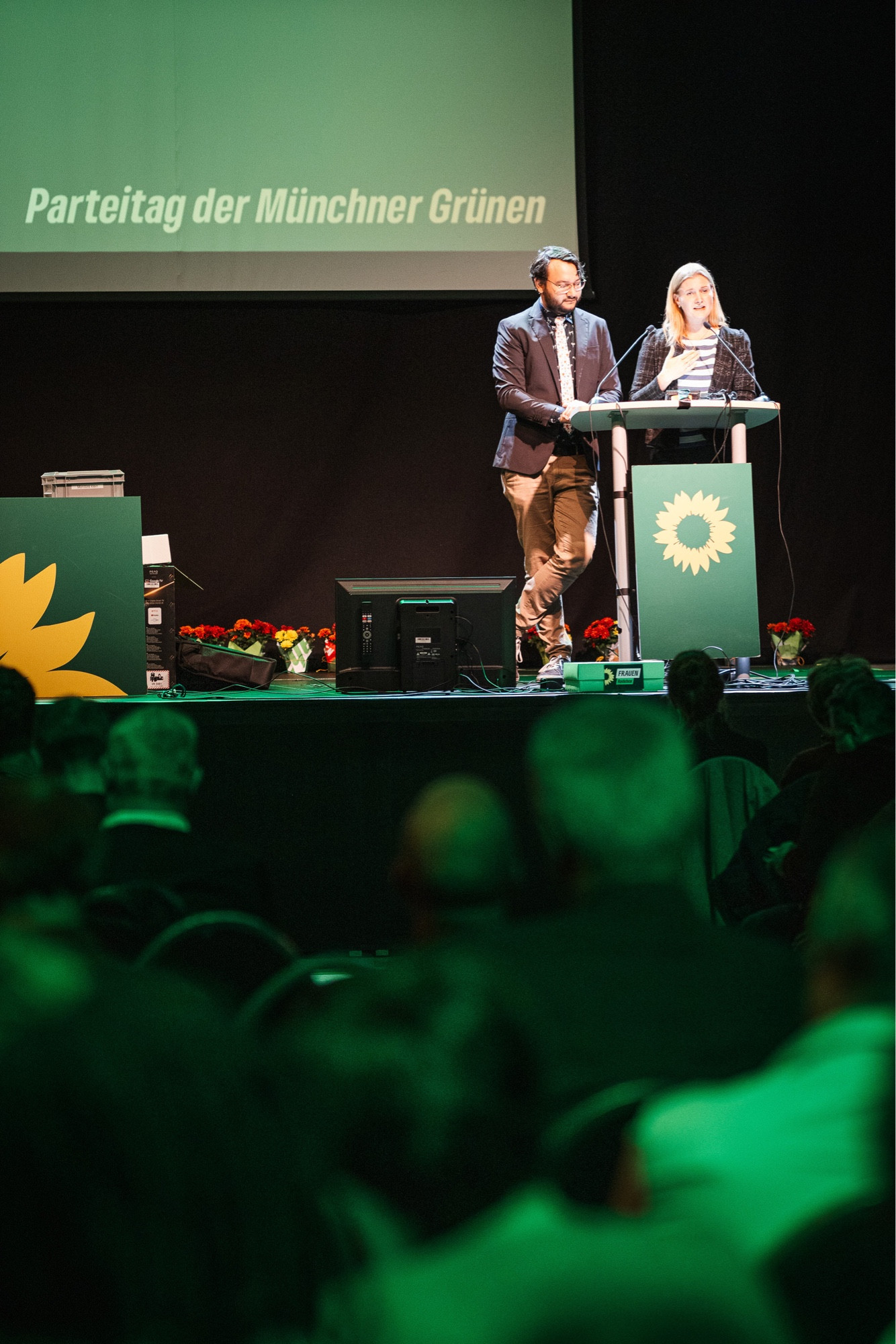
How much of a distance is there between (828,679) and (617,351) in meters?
4.89

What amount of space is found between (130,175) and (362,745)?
157 inches

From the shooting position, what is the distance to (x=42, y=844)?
43.1 inches

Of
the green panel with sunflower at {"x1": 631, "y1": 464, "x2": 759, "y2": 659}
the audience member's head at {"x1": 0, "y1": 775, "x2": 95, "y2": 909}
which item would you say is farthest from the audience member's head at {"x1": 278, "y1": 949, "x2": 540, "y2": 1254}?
the green panel with sunflower at {"x1": 631, "y1": 464, "x2": 759, "y2": 659}

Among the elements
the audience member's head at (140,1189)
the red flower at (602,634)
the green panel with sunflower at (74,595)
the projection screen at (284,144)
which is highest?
the projection screen at (284,144)

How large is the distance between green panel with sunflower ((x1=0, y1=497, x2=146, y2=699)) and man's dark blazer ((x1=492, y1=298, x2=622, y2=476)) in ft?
6.18

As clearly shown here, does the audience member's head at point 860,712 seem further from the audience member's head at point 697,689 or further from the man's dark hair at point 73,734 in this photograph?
the man's dark hair at point 73,734

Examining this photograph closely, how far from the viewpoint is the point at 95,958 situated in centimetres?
56

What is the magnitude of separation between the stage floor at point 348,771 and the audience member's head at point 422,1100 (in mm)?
2810

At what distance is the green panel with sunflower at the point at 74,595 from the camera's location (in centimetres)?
382

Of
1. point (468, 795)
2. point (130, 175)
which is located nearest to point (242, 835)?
point (468, 795)

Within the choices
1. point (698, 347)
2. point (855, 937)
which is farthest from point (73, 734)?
point (698, 347)

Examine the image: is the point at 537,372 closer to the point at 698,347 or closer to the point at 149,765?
the point at 698,347

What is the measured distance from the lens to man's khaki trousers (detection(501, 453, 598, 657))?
5137 millimetres

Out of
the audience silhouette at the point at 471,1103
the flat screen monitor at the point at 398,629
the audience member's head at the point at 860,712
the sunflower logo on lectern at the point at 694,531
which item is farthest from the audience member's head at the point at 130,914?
the sunflower logo on lectern at the point at 694,531
